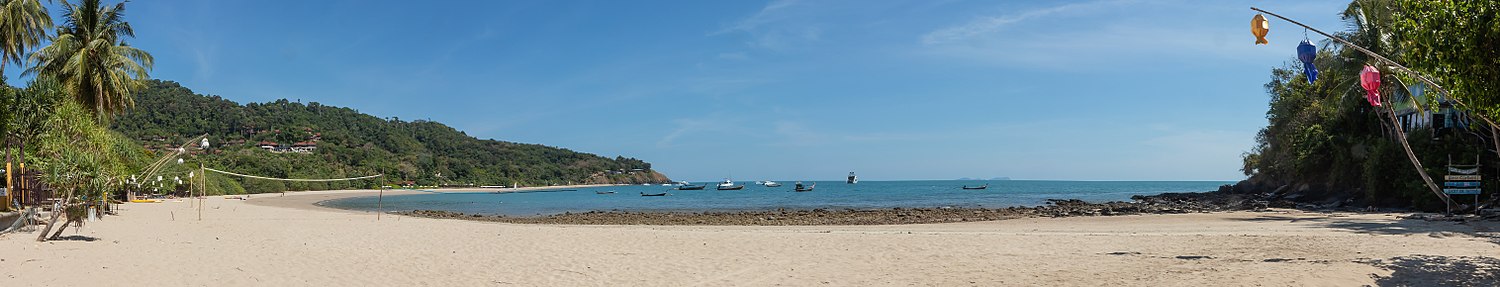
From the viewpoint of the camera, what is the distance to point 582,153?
16950 centimetres

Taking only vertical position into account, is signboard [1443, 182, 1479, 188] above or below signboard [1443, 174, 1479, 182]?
below

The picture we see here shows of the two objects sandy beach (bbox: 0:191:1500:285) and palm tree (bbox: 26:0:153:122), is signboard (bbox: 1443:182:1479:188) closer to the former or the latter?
sandy beach (bbox: 0:191:1500:285)

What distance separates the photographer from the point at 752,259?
10.9 metres

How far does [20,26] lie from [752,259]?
19208mm

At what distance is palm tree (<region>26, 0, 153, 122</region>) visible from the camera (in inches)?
962

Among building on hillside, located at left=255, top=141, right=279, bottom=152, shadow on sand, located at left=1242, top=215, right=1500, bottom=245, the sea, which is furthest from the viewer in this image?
building on hillside, located at left=255, top=141, right=279, bottom=152

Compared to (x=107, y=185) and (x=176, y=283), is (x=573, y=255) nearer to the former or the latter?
(x=176, y=283)

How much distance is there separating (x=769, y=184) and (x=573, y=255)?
116 meters

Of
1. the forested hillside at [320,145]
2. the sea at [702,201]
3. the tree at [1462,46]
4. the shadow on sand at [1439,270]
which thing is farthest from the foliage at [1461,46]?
the forested hillside at [320,145]

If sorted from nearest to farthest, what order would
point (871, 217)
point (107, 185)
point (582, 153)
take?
point (107, 185) → point (871, 217) → point (582, 153)

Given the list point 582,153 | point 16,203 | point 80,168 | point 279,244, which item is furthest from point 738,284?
point 582,153

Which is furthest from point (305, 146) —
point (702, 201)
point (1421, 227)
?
point (1421, 227)

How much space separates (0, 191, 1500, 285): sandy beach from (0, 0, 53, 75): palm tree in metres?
6.87

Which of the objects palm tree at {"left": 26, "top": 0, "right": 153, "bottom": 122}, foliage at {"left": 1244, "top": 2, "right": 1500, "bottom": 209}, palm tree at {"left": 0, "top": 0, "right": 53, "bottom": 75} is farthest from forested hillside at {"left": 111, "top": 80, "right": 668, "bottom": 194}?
foliage at {"left": 1244, "top": 2, "right": 1500, "bottom": 209}
